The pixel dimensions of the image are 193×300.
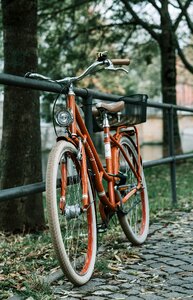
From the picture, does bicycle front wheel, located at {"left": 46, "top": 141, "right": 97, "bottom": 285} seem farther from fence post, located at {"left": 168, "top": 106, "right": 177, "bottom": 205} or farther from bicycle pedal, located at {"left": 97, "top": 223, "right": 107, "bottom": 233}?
fence post, located at {"left": 168, "top": 106, "right": 177, "bottom": 205}

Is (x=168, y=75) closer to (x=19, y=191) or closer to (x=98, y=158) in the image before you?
(x=98, y=158)

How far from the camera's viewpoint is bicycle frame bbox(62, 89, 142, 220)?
11.7ft

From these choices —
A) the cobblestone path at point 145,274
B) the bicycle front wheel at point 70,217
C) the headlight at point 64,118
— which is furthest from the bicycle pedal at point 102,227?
the headlight at point 64,118

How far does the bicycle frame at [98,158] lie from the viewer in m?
3.55

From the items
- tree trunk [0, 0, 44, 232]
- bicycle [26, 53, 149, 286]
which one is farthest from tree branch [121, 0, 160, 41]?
bicycle [26, 53, 149, 286]

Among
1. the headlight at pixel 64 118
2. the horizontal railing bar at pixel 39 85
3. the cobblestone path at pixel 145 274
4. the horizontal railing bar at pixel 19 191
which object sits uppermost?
the horizontal railing bar at pixel 39 85

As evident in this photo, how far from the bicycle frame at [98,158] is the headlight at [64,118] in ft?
0.28

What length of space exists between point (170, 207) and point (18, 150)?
2188 mm

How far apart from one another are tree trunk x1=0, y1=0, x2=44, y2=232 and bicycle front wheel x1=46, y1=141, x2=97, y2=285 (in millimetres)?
1630

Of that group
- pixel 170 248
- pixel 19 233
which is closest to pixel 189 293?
pixel 170 248

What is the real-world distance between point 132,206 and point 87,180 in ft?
3.36

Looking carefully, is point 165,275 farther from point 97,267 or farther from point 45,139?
point 45,139

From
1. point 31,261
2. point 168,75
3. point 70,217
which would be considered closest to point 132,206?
point 31,261

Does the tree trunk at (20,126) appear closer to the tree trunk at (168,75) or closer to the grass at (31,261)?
the grass at (31,261)
